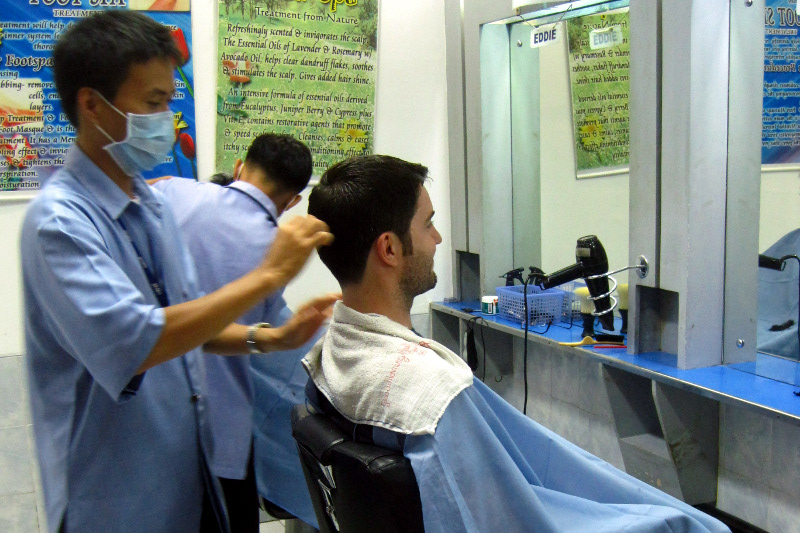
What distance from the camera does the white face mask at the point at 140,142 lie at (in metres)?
1.33

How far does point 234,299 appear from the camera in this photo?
1.24m

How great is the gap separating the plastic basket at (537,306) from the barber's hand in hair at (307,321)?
1.32 m

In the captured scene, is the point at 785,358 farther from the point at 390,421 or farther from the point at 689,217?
the point at 390,421

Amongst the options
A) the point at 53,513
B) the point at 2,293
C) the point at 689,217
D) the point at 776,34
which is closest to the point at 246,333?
the point at 53,513

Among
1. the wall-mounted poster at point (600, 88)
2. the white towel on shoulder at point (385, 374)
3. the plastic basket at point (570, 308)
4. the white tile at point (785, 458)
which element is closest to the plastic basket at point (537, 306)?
the plastic basket at point (570, 308)

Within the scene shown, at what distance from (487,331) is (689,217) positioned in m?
1.26

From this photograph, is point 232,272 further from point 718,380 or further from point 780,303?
point 780,303

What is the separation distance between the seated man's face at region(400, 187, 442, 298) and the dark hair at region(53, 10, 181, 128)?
2.02 ft

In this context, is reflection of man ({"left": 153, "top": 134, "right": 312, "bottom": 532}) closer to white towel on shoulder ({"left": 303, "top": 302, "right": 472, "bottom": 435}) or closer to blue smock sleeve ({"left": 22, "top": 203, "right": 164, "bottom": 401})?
white towel on shoulder ({"left": 303, "top": 302, "right": 472, "bottom": 435})

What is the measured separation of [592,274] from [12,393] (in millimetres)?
2225

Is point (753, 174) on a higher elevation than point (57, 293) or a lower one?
higher

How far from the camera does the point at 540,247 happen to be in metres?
3.28

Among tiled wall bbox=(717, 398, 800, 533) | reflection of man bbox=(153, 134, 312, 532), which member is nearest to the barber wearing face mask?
reflection of man bbox=(153, 134, 312, 532)

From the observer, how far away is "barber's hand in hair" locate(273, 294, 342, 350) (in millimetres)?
1656
